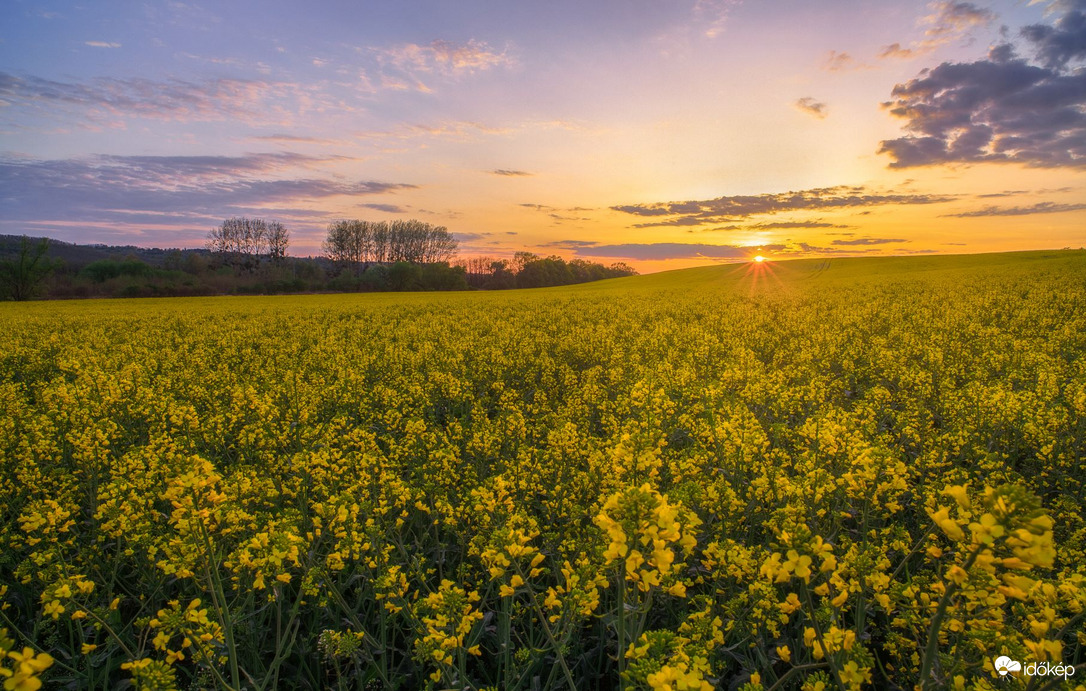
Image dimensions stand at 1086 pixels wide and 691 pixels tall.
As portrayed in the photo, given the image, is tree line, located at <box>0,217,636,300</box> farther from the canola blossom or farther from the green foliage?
the canola blossom

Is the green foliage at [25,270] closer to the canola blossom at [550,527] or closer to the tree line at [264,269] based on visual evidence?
the tree line at [264,269]

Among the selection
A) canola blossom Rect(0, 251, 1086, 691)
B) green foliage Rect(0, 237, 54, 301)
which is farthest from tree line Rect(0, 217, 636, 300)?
canola blossom Rect(0, 251, 1086, 691)

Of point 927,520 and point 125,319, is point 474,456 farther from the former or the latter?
point 125,319

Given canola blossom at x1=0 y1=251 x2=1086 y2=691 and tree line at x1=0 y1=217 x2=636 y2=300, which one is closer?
canola blossom at x1=0 y1=251 x2=1086 y2=691

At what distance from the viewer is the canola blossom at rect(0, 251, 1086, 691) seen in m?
2.53

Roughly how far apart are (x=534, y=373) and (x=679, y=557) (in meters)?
7.39

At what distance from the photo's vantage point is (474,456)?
6.28 meters

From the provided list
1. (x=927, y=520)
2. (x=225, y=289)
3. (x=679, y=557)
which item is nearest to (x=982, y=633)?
(x=679, y=557)

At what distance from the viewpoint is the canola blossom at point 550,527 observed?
99.7 inches

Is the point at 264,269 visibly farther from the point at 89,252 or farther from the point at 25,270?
the point at 89,252

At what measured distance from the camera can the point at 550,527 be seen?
15.5 ft

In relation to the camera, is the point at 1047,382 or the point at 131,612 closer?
the point at 131,612

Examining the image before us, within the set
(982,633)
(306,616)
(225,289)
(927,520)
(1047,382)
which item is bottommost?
(306,616)

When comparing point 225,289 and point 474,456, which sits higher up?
point 225,289
